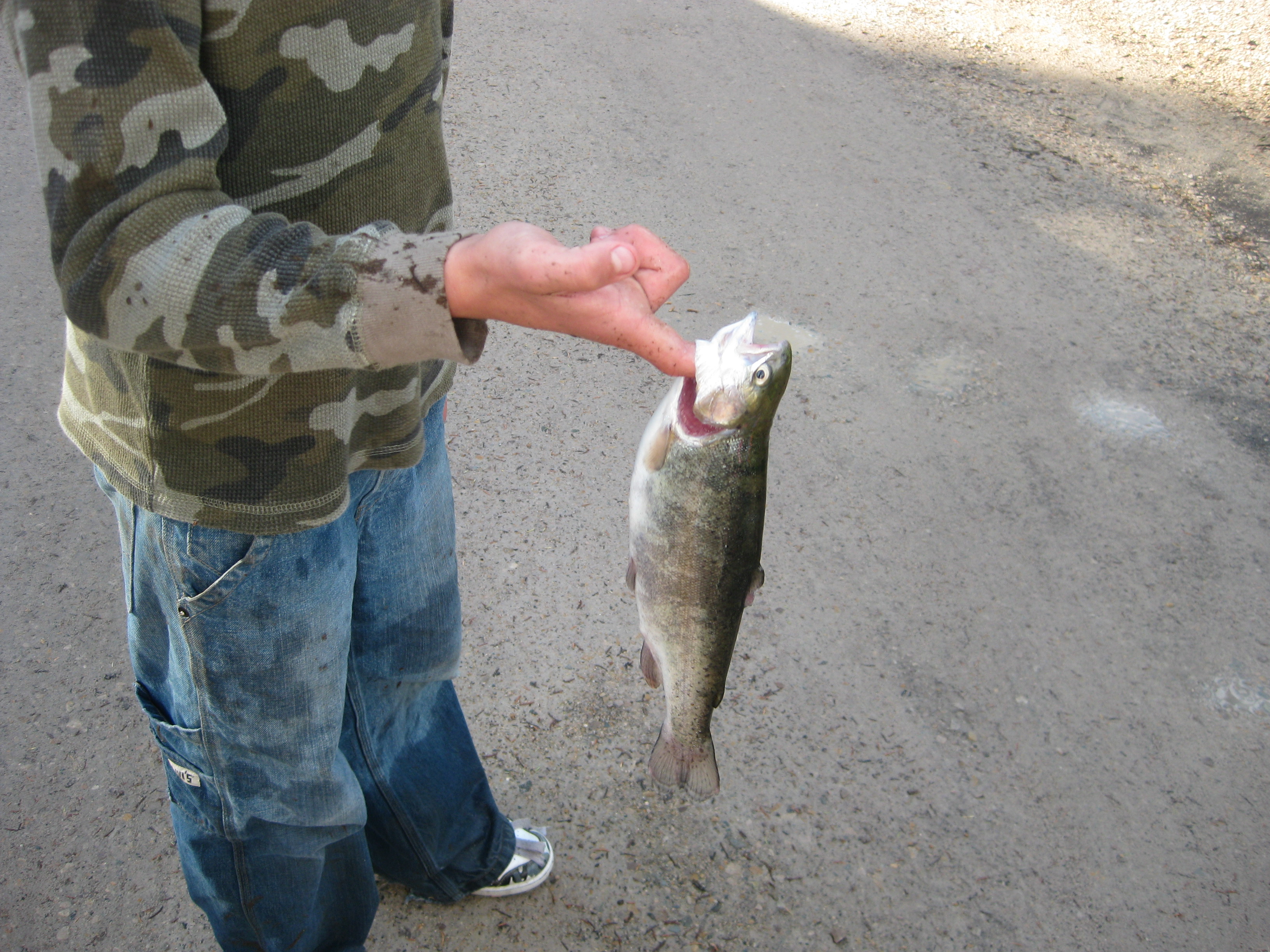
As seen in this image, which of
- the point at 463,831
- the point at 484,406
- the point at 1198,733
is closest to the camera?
the point at 463,831

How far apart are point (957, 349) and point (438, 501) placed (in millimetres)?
2823

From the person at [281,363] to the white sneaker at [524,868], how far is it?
1.16 ft

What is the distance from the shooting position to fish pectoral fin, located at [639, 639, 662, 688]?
6.14 feet

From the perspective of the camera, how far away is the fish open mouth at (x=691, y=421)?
1.60 meters

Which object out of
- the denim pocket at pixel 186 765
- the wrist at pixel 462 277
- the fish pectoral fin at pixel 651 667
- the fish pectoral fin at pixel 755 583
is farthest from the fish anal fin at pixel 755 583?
the denim pocket at pixel 186 765

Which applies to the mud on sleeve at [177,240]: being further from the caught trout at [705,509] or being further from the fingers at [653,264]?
the caught trout at [705,509]

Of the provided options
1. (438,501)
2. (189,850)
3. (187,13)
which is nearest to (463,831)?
(189,850)

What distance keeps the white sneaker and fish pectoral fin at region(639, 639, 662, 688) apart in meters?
0.64

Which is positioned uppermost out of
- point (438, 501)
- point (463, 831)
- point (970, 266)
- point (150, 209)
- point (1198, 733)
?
point (150, 209)

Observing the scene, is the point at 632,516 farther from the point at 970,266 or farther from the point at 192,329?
the point at 970,266

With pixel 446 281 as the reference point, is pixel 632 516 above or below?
below

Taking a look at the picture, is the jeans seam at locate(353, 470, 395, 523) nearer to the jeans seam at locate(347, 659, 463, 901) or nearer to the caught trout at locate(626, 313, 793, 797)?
the jeans seam at locate(347, 659, 463, 901)

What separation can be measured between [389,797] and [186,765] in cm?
48

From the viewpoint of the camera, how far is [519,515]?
311 centimetres
